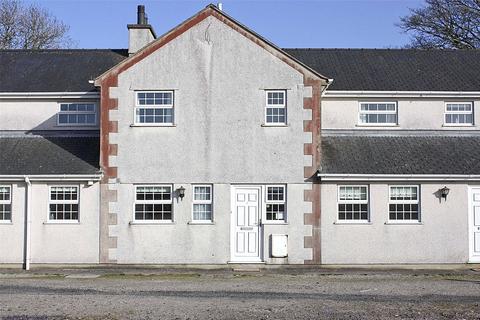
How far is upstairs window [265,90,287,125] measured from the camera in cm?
2362

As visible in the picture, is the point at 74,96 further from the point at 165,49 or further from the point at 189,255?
the point at 189,255

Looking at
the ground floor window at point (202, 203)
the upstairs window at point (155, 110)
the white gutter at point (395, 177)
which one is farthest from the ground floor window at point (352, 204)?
the upstairs window at point (155, 110)

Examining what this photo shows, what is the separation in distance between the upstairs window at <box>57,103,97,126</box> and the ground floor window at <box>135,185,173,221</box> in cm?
342

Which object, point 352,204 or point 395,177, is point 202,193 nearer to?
point 352,204

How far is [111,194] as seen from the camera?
76.2ft

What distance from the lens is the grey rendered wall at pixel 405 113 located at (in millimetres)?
25062

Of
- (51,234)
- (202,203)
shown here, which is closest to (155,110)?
(202,203)

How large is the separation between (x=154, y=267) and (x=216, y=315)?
10.1 meters

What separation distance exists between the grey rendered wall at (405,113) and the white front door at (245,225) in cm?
390

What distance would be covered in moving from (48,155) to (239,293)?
10.3 m

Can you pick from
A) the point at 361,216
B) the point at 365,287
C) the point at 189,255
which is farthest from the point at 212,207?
the point at 365,287

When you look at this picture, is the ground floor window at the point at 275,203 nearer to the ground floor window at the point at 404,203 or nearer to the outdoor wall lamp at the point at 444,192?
the ground floor window at the point at 404,203

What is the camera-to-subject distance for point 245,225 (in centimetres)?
2322

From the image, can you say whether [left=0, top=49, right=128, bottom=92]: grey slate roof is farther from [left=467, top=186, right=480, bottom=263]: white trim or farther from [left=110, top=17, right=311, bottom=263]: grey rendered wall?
[left=467, top=186, right=480, bottom=263]: white trim
